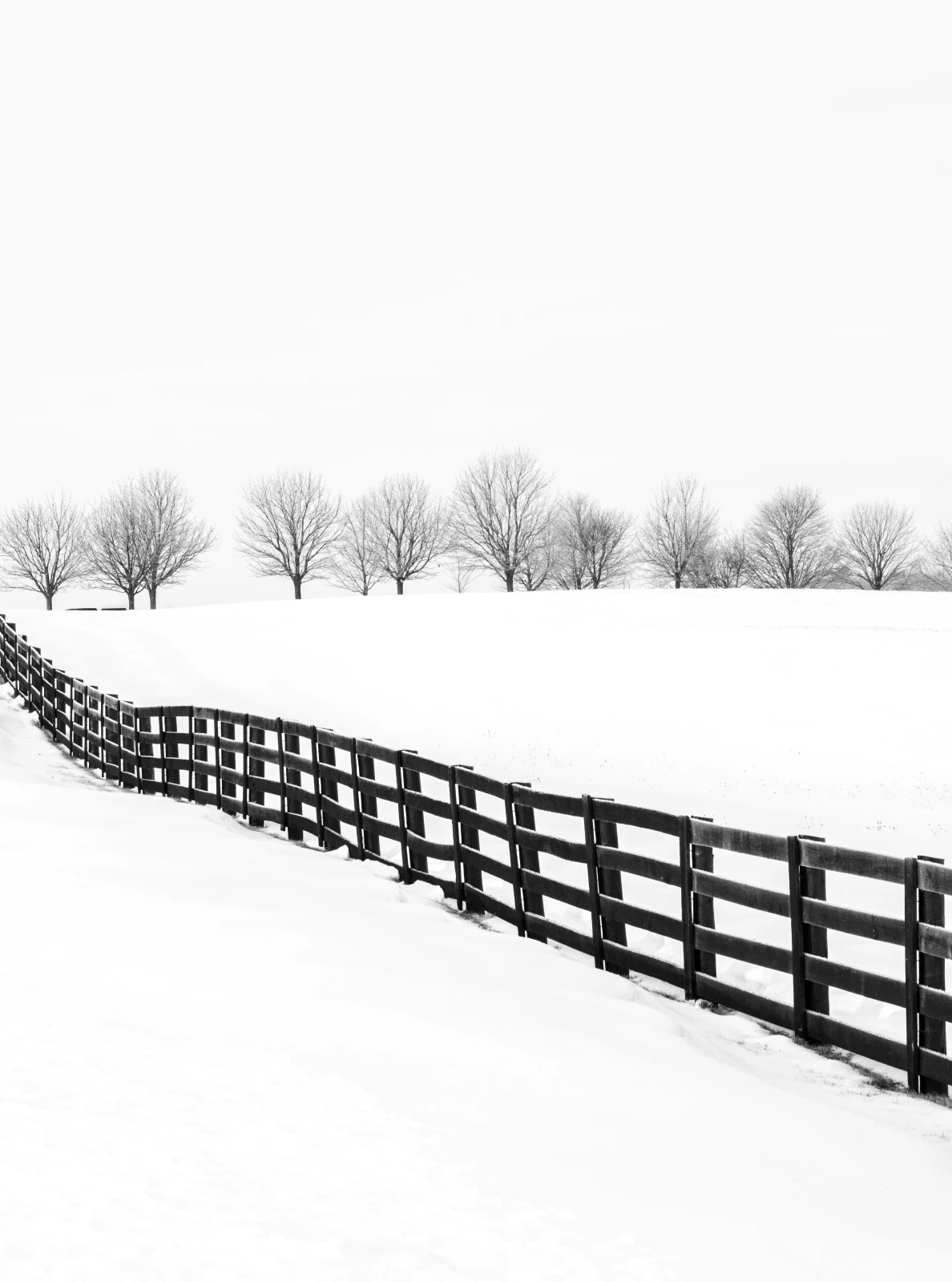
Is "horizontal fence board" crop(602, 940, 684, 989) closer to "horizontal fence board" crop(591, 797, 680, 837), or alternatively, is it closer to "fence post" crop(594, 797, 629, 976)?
"fence post" crop(594, 797, 629, 976)

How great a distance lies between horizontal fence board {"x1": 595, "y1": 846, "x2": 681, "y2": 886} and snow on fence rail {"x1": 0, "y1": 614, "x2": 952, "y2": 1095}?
13 millimetres

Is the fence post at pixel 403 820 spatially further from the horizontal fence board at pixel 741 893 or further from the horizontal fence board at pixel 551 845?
the horizontal fence board at pixel 741 893

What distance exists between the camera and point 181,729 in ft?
86.2

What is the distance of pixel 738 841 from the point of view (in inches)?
290

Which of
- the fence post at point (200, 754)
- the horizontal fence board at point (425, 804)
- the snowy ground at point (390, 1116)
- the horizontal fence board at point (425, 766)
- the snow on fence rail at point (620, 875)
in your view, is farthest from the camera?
the fence post at point (200, 754)

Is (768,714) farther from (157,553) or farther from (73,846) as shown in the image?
(157,553)

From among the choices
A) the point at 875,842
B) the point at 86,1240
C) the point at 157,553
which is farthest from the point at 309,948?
the point at 157,553

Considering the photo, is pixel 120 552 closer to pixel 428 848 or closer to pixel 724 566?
pixel 724 566

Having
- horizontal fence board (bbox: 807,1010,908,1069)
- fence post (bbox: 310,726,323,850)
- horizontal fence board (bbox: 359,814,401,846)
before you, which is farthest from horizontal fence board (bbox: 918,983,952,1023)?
fence post (bbox: 310,726,323,850)

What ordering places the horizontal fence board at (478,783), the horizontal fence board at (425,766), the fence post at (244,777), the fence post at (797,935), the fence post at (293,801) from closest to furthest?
the fence post at (797,935), the horizontal fence board at (478,783), the horizontal fence board at (425,766), the fence post at (293,801), the fence post at (244,777)

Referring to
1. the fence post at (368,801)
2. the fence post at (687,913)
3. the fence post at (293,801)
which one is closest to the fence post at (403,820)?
the fence post at (368,801)

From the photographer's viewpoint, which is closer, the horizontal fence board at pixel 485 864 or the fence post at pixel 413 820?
the horizontal fence board at pixel 485 864

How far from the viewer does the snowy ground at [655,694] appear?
51.6 ft

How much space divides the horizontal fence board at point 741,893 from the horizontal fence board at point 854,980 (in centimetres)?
31
